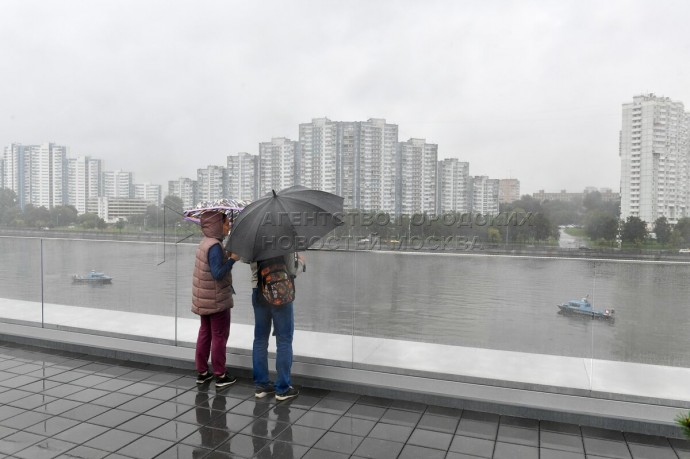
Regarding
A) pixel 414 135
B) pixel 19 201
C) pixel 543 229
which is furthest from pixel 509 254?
pixel 19 201

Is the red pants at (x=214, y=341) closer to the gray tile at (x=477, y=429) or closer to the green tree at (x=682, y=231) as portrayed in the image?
the gray tile at (x=477, y=429)

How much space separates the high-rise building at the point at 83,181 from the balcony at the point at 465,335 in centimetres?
180

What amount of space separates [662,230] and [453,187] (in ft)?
5.05

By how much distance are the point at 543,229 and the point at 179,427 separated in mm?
2876

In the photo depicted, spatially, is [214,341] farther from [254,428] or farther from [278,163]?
[278,163]

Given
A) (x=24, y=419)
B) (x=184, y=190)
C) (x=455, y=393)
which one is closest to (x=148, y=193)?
(x=184, y=190)

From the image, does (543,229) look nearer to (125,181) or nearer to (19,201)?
(125,181)

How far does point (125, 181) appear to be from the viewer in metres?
5.81

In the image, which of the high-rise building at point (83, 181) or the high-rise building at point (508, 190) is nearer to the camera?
the high-rise building at point (508, 190)

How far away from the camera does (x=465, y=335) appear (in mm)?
3736

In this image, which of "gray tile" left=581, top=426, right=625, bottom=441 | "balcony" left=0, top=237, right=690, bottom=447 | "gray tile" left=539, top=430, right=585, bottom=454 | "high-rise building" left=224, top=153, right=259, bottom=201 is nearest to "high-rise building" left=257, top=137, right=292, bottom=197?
"high-rise building" left=224, top=153, right=259, bottom=201

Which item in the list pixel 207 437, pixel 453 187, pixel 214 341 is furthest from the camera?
pixel 453 187

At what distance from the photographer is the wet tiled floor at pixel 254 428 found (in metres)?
2.72

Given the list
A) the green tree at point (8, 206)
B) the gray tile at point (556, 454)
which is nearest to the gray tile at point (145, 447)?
the gray tile at point (556, 454)
